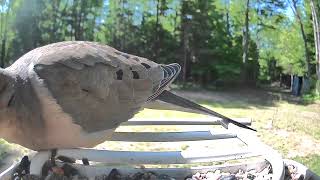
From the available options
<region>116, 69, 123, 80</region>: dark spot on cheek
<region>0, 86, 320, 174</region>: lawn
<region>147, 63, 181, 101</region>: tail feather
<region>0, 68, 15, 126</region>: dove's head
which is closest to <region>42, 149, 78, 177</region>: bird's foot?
<region>0, 68, 15, 126</region>: dove's head

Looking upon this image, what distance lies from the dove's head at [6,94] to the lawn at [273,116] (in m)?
4.20

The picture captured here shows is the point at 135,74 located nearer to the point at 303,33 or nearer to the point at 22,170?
the point at 22,170

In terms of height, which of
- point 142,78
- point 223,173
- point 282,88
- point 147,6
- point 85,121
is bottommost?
point 282,88

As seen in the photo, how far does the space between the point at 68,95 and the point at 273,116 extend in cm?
993

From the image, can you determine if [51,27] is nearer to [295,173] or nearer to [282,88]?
[282,88]

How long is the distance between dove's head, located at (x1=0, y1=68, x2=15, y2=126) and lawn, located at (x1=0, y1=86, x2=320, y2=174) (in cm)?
420

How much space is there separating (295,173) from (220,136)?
1.65 feet

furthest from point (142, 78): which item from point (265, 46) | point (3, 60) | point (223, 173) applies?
point (265, 46)

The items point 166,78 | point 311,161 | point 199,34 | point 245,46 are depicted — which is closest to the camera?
point 166,78

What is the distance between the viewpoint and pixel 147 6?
789 inches

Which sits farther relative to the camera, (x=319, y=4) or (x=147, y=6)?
(x=147, y=6)

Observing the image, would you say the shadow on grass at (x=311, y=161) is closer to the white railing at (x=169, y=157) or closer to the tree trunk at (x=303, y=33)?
the white railing at (x=169, y=157)

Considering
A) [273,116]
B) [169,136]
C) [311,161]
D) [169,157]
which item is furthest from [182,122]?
[273,116]

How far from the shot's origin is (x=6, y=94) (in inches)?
91.7
